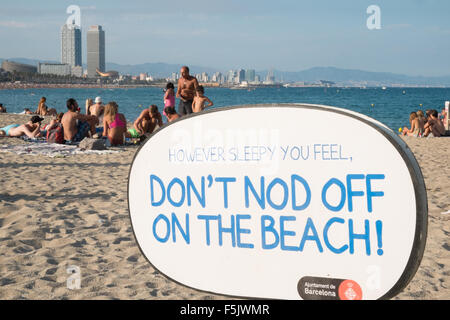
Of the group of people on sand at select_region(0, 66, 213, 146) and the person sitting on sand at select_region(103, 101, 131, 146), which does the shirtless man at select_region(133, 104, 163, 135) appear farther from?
the person sitting on sand at select_region(103, 101, 131, 146)

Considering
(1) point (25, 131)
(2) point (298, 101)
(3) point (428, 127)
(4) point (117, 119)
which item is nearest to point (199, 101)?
(4) point (117, 119)

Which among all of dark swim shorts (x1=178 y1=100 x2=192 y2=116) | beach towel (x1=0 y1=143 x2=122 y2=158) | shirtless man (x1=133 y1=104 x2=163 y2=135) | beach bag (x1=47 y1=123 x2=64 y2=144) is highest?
dark swim shorts (x1=178 y1=100 x2=192 y2=116)

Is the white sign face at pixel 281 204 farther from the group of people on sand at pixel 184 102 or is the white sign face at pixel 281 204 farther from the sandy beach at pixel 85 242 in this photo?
the group of people on sand at pixel 184 102

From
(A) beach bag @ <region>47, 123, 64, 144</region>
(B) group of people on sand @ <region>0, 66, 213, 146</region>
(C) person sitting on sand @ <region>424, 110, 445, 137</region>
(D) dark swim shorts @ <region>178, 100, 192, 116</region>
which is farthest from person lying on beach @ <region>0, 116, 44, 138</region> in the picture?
(C) person sitting on sand @ <region>424, 110, 445, 137</region>

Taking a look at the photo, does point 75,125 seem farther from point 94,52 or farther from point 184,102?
point 94,52

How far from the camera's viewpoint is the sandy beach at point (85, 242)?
3119 millimetres

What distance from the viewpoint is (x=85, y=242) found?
4094mm

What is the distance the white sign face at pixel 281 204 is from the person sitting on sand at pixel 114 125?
9266mm

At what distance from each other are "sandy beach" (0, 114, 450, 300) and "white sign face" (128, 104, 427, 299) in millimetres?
270

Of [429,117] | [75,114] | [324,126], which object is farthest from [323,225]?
[429,117]

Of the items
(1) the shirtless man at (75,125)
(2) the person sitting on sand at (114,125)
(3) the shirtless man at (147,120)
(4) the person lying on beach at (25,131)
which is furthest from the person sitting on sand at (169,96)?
(4) the person lying on beach at (25,131)

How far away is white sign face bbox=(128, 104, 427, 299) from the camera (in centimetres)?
140
